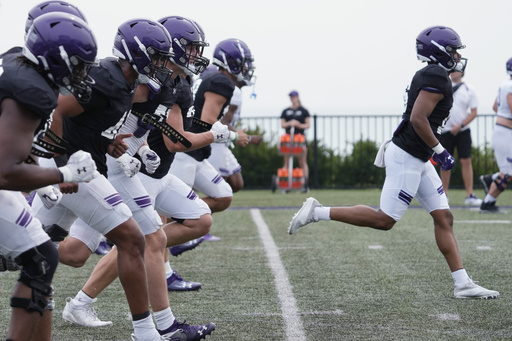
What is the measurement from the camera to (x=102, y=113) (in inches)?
173

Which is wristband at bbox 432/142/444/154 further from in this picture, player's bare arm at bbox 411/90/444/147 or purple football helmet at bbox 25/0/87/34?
purple football helmet at bbox 25/0/87/34

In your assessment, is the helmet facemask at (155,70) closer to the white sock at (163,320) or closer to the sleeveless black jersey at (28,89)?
the sleeveless black jersey at (28,89)

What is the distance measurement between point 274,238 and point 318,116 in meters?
10.5

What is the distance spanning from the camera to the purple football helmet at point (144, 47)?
14.7ft

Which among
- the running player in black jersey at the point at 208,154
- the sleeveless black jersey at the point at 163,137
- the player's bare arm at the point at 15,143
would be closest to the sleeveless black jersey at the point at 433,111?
the running player in black jersey at the point at 208,154

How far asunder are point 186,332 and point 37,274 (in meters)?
1.20

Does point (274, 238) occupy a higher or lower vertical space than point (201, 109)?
lower

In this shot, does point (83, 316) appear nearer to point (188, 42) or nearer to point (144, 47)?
point (144, 47)

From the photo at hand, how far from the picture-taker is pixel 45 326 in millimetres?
3803

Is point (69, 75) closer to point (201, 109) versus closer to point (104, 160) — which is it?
point (104, 160)

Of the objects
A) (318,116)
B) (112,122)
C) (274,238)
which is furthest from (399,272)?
(318,116)

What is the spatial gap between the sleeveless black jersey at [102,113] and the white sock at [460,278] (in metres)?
2.73

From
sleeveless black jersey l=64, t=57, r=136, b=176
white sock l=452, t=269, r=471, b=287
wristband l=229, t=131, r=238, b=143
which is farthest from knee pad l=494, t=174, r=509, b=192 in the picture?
sleeveless black jersey l=64, t=57, r=136, b=176

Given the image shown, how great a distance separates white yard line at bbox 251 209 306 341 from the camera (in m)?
4.79
